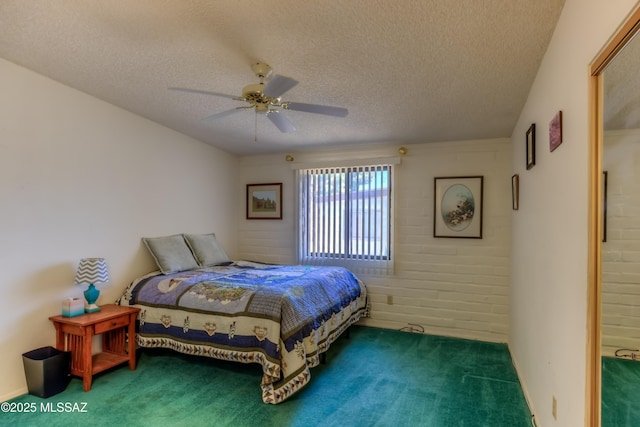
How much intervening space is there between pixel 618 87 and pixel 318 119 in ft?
8.42

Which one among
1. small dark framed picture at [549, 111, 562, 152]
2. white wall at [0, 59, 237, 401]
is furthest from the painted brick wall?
white wall at [0, 59, 237, 401]

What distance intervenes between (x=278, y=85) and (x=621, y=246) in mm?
1745

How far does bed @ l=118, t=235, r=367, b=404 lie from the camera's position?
248cm

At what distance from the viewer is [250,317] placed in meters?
2.64

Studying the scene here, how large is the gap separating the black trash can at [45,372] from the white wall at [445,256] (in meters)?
3.16

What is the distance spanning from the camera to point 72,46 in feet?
6.87

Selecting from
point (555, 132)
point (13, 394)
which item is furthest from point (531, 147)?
point (13, 394)

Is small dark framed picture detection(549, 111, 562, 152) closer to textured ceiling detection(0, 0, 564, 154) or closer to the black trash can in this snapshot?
textured ceiling detection(0, 0, 564, 154)

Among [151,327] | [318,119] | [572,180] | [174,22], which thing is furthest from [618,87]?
[151,327]

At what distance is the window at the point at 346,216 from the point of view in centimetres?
434

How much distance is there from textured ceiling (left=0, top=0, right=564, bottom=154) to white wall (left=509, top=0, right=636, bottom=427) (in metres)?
0.28

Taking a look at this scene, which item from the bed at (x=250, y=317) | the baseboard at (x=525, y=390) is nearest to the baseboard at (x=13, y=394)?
the bed at (x=250, y=317)

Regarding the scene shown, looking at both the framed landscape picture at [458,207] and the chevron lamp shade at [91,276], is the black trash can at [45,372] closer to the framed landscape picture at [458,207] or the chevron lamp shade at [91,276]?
the chevron lamp shade at [91,276]

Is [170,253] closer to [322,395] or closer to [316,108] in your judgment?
[322,395]
